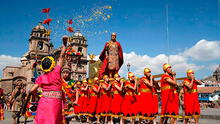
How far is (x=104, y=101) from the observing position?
8.99m

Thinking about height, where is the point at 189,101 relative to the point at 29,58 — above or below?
below

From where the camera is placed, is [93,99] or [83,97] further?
[83,97]

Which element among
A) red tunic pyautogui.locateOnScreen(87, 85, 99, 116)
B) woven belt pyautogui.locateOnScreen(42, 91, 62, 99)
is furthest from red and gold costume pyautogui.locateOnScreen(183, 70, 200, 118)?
woven belt pyautogui.locateOnScreen(42, 91, 62, 99)

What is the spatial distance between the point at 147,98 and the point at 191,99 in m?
1.59

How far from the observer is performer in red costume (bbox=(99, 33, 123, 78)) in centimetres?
1022

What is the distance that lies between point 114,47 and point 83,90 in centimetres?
289

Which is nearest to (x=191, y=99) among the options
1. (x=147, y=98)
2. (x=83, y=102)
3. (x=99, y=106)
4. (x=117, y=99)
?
(x=147, y=98)

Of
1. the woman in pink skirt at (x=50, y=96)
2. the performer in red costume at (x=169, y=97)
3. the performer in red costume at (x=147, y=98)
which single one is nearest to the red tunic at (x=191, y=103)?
the performer in red costume at (x=169, y=97)

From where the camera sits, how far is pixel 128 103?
7539 millimetres

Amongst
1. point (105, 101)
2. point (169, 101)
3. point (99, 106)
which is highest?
point (169, 101)

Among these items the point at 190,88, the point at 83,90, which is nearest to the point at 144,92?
the point at 190,88

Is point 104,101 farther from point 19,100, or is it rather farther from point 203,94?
point 203,94

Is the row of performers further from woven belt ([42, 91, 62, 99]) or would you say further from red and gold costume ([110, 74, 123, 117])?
woven belt ([42, 91, 62, 99])

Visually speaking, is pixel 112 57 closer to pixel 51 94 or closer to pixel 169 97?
pixel 169 97
